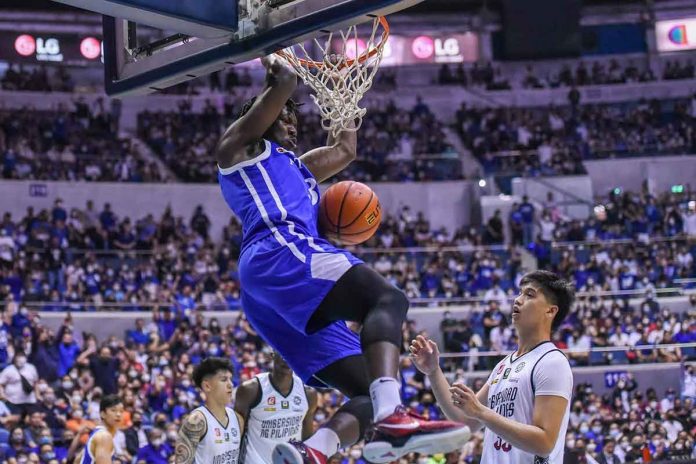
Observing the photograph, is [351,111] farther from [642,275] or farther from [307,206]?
[642,275]

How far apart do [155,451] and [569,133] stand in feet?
64.4

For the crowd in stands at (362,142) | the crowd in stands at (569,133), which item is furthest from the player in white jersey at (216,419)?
the crowd in stands at (569,133)

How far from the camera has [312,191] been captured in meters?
4.94

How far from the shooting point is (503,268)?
22.4m

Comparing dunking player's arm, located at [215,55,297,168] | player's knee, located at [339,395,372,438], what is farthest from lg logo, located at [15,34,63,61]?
player's knee, located at [339,395,372,438]

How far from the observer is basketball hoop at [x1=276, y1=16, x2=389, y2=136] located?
5.97 meters

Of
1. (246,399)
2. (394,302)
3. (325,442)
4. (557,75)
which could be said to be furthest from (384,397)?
(557,75)

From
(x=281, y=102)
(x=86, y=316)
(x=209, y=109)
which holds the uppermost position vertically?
(x=209, y=109)

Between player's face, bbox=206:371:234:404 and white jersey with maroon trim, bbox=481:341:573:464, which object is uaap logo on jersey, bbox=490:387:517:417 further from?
player's face, bbox=206:371:234:404

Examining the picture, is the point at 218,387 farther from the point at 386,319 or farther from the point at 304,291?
the point at 386,319

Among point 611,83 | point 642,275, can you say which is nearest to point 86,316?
point 642,275

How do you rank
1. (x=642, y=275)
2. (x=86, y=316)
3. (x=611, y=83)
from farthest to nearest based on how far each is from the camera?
(x=611, y=83)
(x=642, y=275)
(x=86, y=316)

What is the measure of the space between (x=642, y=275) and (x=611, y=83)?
1073 centimetres

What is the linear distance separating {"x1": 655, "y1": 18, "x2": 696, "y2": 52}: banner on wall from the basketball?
29610 millimetres
